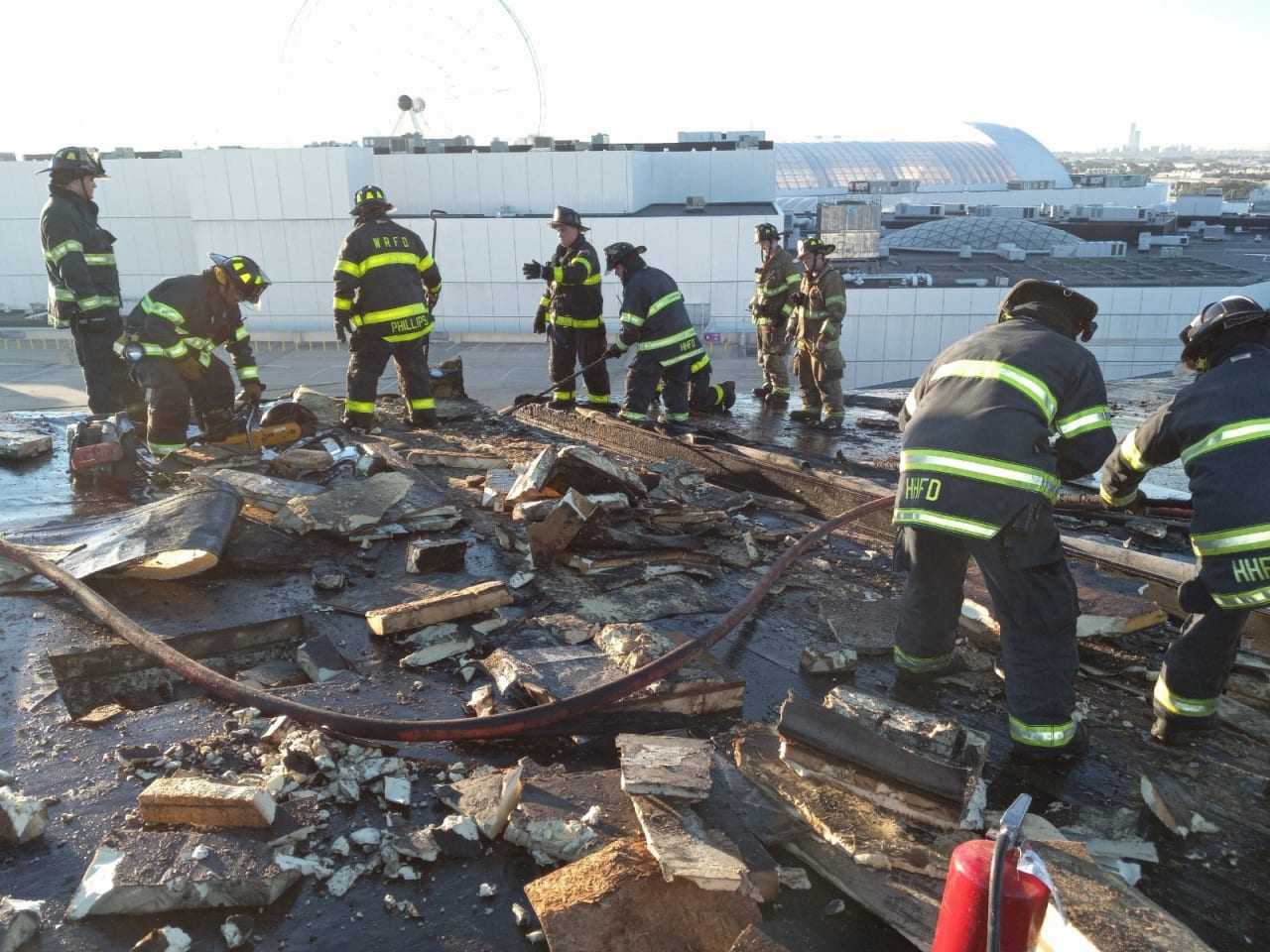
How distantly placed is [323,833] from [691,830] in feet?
3.50

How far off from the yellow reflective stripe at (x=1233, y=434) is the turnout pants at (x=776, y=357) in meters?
6.86

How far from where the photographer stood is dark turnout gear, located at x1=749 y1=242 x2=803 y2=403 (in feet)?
31.0

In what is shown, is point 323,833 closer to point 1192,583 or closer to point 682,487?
point 1192,583

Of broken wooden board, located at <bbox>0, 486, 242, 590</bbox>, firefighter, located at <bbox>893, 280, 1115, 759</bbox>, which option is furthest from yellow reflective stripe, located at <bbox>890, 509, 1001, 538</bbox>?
broken wooden board, located at <bbox>0, 486, 242, 590</bbox>

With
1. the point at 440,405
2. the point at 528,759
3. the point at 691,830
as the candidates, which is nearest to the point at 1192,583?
the point at 691,830

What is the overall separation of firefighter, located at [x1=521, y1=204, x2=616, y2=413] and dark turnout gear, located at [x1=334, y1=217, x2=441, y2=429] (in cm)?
132

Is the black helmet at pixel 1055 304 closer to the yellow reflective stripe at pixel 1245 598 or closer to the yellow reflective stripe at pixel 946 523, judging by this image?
the yellow reflective stripe at pixel 946 523

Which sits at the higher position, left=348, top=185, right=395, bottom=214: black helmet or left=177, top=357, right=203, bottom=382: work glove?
left=348, top=185, right=395, bottom=214: black helmet

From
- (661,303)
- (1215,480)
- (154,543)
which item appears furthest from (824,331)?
(154,543)

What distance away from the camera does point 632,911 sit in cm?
213

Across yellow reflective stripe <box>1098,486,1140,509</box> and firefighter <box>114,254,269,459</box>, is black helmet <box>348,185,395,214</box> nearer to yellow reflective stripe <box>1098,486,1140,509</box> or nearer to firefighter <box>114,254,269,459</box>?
firefighter <box>114,254,269,459</box>

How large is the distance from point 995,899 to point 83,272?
7908 millimetres

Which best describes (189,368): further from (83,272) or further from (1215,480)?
(1215,480)

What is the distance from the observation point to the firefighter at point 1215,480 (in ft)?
9.32
